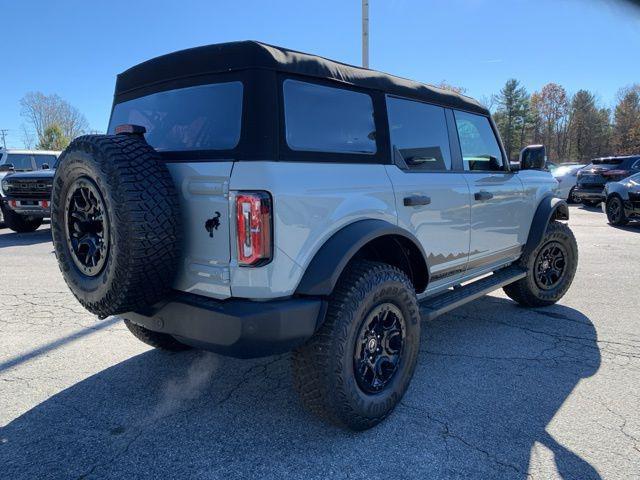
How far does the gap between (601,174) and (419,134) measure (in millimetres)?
13889

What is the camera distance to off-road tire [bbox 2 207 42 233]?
35.8ft

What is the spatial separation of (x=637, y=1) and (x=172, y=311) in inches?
110

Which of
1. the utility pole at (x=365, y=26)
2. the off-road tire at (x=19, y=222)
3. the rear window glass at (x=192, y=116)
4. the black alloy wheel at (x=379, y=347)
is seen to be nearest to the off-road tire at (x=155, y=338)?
the rear window glass at (x=192, y=116)

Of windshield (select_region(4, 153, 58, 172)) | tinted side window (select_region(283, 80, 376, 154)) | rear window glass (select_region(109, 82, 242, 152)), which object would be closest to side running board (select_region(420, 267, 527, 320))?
tinted side window (select_region(283, 80, 376, 154))

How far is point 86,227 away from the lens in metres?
2.48

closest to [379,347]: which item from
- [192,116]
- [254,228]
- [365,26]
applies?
[254,228]

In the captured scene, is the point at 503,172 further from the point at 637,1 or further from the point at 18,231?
the point at 18,231

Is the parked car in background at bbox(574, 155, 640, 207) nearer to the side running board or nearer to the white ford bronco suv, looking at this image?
the side running board

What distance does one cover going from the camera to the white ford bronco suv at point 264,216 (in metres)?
2.22

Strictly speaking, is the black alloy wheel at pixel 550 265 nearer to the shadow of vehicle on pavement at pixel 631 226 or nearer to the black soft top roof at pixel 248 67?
the black soft top roof at pixel 248 67

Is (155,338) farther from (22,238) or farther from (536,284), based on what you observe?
(22,238)

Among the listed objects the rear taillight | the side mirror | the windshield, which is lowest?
the rear taillight

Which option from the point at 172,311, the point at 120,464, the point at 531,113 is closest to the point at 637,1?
the point at 172,311

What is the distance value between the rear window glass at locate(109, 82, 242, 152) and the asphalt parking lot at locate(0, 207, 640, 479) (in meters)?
1.61
